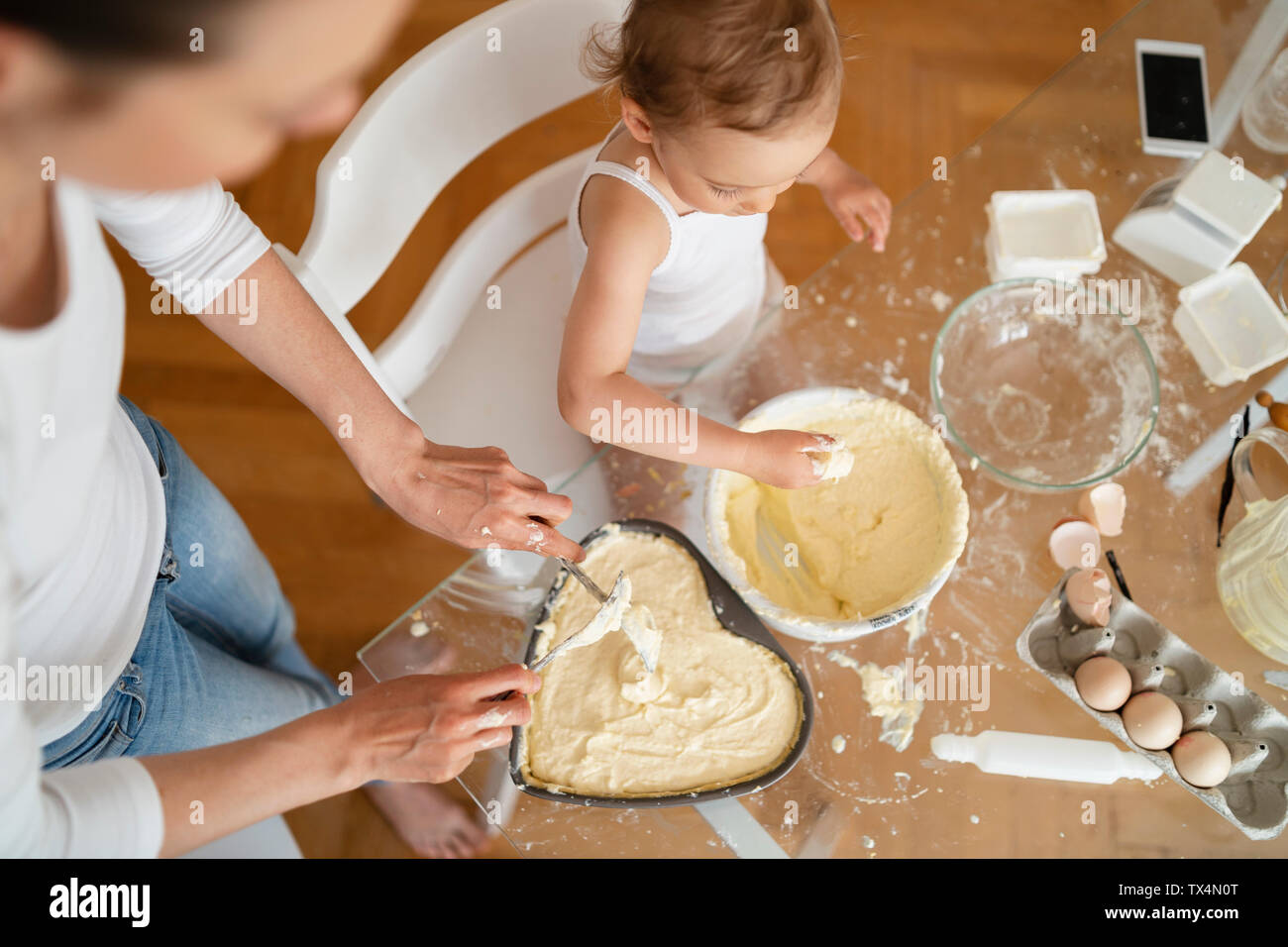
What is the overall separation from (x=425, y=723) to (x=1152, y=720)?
0.70 metres

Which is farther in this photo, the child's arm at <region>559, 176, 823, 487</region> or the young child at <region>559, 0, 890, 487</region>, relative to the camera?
the child's arm at <region>559, 176, 823, 487</region>

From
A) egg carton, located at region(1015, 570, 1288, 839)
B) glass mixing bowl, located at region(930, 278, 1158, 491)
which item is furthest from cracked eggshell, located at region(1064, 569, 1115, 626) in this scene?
glass mixing bowl, located at region(930, 278, 1158, 491)

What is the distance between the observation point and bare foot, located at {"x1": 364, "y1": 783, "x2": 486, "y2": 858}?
1.36m

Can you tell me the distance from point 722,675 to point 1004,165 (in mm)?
775

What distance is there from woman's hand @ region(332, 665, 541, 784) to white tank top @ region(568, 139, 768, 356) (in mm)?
542

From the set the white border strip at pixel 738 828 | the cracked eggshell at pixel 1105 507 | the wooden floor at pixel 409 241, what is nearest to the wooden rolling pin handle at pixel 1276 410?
the cracked eggshell at pixel 1105 507

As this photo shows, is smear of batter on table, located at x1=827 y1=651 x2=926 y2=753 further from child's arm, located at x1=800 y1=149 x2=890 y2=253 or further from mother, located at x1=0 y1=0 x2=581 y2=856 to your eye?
child's arm, located at x1=800 y1=149 x2=890 y2=253

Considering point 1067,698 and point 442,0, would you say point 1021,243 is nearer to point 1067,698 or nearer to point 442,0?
point 1067,698

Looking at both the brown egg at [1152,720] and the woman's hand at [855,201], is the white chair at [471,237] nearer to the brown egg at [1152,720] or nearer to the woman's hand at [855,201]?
the woman's hand at [855,201]

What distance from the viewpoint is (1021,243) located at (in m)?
1.06

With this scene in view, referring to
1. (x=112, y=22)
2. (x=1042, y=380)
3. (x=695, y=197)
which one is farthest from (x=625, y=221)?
(x=112, y=22)

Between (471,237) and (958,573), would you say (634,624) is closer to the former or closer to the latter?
(958,573)

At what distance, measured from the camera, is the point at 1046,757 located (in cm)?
92

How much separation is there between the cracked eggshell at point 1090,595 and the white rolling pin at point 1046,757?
0.48ft
